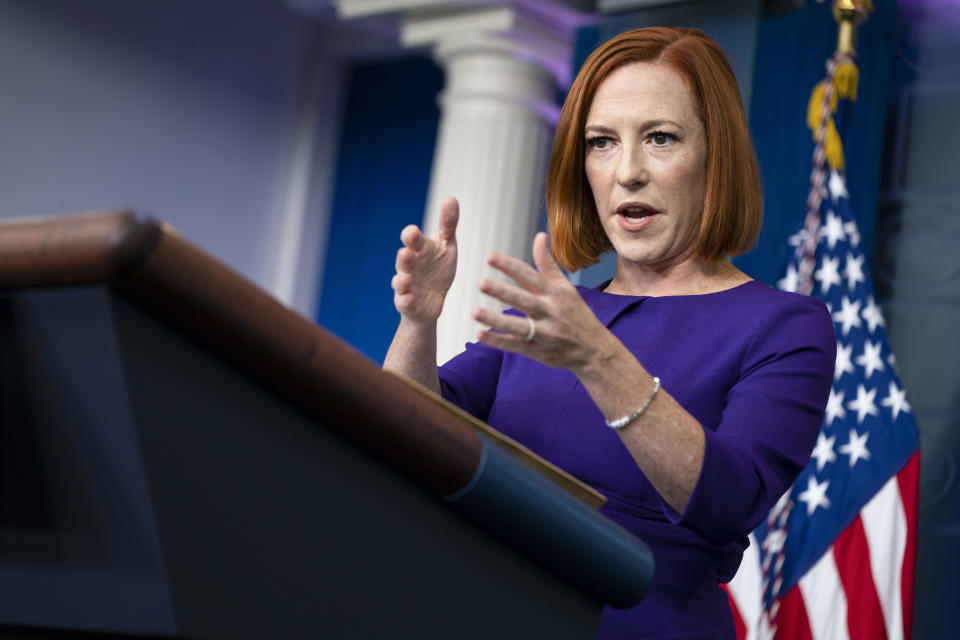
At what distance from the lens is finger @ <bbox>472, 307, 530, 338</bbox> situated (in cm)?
74

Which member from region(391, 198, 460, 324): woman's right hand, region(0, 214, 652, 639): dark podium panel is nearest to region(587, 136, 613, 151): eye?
region(391, 198, 460, 324): woman's right hand

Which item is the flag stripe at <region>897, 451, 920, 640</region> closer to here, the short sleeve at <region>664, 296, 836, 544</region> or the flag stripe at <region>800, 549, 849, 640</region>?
the flag stripe at <region>800, 549, 849, 640</region>

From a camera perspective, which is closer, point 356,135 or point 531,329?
point 531,329

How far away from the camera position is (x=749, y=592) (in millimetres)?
2672

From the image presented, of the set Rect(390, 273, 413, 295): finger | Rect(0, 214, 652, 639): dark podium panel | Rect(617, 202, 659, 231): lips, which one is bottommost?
Rect(0, 214, 652, 639): dark podium panel

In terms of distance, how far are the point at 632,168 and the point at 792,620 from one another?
1828 millimetres

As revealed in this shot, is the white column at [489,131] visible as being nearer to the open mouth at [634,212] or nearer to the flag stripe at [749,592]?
the flag stripe at [749,592]

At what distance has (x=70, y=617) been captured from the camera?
54cm

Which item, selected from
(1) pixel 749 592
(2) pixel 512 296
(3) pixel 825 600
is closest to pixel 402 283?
(2) pixel 512 296

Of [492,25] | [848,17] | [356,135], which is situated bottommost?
[356,135]

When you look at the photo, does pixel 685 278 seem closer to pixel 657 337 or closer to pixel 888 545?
pixel 657 337

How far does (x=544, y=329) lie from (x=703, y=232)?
545 millimetres

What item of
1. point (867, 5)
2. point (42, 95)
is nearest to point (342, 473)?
point (867, 5)

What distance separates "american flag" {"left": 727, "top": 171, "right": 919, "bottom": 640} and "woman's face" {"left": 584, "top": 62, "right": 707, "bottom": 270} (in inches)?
62.2
